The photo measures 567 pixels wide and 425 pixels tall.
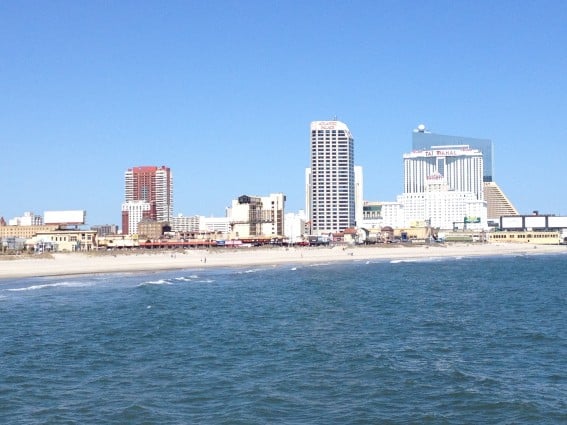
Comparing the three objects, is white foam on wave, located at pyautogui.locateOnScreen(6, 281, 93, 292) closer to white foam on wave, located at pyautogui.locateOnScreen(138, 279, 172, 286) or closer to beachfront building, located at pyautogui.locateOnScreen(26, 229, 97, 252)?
white foam on wave, located at pyautogui.locateOnScreen(138, 279, 172, 286)

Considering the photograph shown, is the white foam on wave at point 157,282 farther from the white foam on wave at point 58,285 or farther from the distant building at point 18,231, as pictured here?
the distant building at point 18,231

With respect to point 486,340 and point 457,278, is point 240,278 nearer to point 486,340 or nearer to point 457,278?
point 457,278

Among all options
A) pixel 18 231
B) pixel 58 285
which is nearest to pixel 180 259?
pixel 58 285

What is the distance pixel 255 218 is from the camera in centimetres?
19000

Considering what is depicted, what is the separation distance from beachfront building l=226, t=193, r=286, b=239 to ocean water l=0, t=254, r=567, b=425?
131m

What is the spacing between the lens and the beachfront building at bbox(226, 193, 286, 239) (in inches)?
7151

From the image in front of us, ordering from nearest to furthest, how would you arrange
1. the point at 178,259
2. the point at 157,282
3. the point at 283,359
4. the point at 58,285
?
the point at 283,359
the point at 58,285
the point at 157,282
the point at 178,259

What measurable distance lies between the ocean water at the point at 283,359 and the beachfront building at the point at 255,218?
429ft

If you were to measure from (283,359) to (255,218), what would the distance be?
164329 millimetres

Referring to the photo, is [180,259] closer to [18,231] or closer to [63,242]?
[63,242]

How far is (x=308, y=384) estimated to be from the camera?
72.2 feet

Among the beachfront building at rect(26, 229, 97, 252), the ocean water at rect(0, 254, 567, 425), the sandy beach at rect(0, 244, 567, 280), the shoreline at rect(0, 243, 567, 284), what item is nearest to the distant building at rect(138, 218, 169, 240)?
the beachfront building at rect(26, 229, 97, 252)

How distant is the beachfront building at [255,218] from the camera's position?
596 ft

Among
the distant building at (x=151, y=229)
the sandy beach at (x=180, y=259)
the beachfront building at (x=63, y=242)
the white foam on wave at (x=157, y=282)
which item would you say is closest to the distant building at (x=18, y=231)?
the beachfront building at (x=63, y=242)
